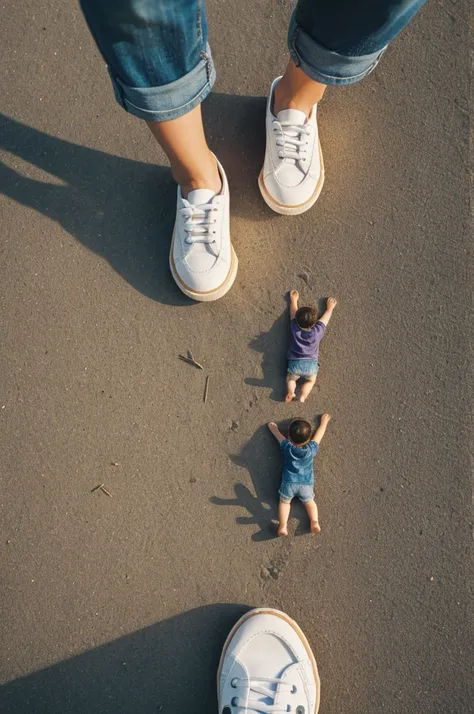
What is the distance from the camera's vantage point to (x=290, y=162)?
8.13 ft

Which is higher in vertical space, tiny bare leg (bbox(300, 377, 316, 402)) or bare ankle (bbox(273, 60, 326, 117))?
bare ankle (bbox(273, 60, 326, 117))

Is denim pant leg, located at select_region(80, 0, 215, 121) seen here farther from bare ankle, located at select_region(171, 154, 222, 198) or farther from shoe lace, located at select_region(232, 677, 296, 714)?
shoe lace, located at select_region(232, 677, 296, 714)

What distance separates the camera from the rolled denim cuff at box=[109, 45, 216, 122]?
1.54m

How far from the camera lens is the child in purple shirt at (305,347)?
8.04ft

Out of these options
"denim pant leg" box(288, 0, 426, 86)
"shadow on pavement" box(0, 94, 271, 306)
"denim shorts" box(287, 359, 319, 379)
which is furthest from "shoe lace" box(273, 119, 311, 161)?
"denim shorts" box(287, 359, 319, 379)

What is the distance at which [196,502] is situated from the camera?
2.51m

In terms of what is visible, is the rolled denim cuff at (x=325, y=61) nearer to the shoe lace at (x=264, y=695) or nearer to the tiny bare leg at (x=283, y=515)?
the tiny bare leg at (x=283, y=515)

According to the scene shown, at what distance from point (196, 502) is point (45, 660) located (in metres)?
1.00

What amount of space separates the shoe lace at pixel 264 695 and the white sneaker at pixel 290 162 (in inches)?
83.0

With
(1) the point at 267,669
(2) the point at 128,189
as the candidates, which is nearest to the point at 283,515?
(1) the point at 267,669

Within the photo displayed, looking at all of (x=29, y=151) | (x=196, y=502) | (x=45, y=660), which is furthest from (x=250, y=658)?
(x=29, y=151)

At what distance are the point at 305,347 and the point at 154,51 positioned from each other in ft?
4.55

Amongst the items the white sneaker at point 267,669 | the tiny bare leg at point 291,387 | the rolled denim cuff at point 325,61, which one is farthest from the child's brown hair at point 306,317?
the white sneaker at point 267,669

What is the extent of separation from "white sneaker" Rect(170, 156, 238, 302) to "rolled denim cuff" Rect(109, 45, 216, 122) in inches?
28.1
